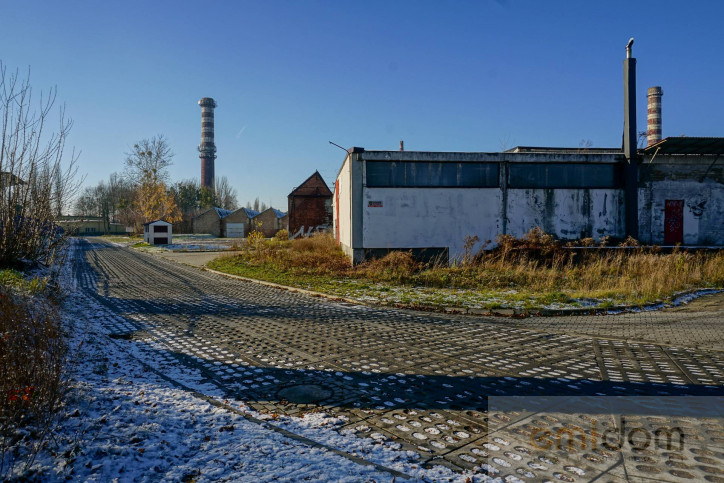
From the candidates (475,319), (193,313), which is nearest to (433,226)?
(475,319)

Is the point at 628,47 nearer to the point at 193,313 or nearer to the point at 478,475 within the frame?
the point at 193,313

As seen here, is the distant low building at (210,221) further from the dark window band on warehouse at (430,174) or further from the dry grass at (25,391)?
the dry grass at (25,391)

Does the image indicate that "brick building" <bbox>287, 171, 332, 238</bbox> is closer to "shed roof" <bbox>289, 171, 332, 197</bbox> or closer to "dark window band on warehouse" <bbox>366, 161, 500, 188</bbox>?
"shed roof" <bbox>289, 171, 332, 197</bbox>

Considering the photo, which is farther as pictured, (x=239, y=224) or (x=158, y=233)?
(x=239, y=224)

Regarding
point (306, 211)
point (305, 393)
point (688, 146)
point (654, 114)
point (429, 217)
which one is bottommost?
point (305, 393)

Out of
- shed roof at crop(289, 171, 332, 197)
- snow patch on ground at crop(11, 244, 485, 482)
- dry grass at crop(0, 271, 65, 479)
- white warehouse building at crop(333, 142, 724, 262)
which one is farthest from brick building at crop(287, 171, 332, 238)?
dry grass at crop(0, 271, 65, 479)

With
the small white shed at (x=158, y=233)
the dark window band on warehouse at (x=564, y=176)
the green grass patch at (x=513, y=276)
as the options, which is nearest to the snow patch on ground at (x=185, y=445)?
the green grass patch at (x=513, y=276)

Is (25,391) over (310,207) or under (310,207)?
under

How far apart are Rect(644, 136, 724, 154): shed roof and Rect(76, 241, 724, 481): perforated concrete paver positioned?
11.1 metres

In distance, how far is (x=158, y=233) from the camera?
45.0 metres

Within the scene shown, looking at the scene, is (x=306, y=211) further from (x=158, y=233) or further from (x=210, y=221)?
(x=210, y=221)

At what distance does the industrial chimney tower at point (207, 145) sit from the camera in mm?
85250

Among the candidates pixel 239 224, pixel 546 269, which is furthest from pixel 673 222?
pixel 239 224

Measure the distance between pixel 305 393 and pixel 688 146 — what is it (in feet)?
66.0
